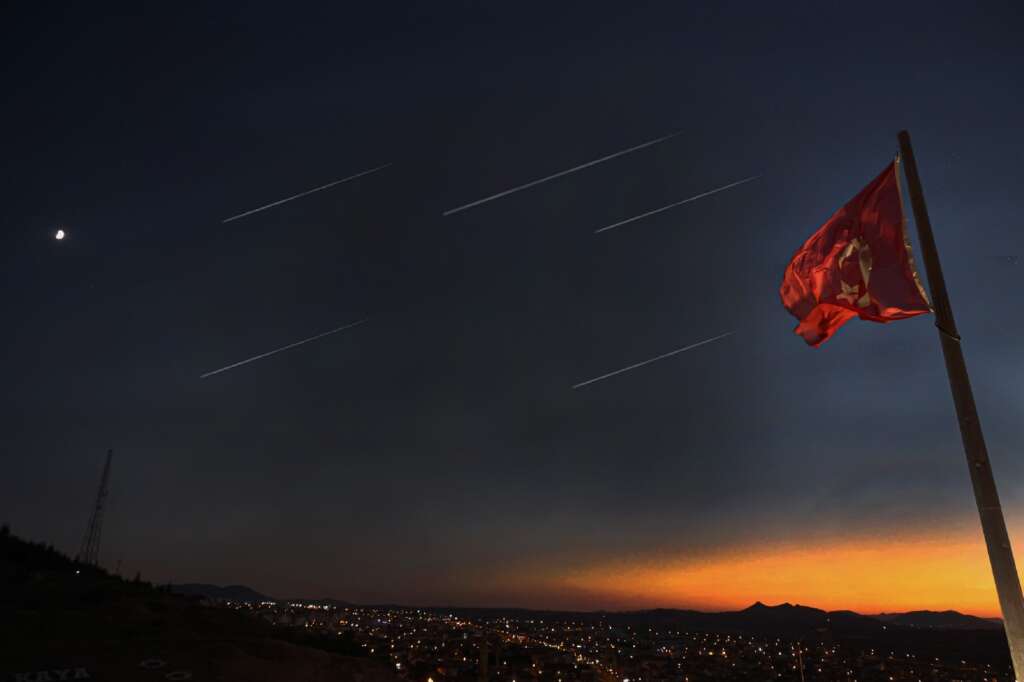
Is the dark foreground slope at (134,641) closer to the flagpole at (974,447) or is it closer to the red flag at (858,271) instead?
the red flag at (858,271)

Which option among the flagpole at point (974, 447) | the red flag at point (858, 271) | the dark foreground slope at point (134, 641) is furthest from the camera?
the dark foreground slope at point (134, 641)

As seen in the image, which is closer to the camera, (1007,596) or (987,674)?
(1007,596)

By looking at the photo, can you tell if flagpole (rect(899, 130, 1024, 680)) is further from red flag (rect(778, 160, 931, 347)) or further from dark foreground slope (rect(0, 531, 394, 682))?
dark foreground slope (rect(0, 531, 394, 682))

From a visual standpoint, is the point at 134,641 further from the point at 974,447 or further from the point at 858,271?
the point at 974,447

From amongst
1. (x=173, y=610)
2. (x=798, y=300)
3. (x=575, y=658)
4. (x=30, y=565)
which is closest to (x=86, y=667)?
(x=173, y=610)

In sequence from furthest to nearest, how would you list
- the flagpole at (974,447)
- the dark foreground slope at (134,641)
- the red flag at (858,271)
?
the dark foreground slope at (134,641), the red flag at (858,271), the flagpole at (974,447)

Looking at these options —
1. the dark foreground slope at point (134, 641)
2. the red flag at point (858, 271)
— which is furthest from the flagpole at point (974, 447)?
the dark foreground slope at point (134, 641)

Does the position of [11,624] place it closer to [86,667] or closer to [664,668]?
[86,667]
